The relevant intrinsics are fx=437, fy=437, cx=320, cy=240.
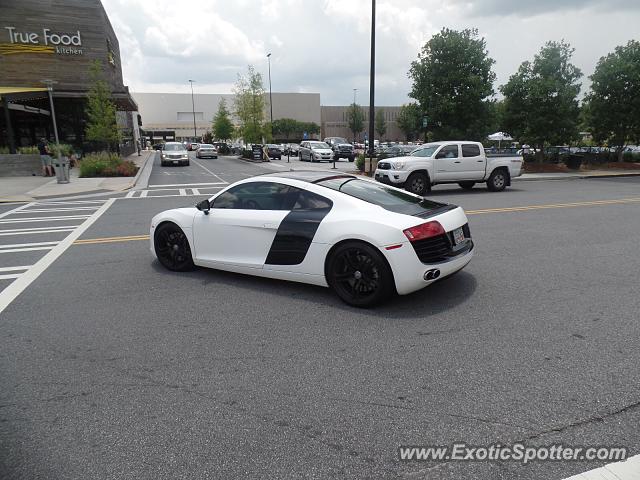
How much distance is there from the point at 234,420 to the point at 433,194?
46.2ft

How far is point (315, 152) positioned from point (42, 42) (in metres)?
21.4

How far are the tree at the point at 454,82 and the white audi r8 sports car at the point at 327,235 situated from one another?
1993 centimetres

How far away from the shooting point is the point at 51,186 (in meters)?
18.4

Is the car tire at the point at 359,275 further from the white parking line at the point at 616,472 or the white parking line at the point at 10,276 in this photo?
the white parking line at the point at 10,276

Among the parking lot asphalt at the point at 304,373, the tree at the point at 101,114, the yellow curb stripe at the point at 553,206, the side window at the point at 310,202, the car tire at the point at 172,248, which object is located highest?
the tree at the point at 101,114

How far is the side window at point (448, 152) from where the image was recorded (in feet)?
51.1

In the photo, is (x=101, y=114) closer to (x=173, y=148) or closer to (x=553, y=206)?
(x=173, y=148)

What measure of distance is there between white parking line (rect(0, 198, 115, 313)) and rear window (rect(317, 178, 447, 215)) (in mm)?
3955

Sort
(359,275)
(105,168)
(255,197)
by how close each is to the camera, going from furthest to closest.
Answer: (105,168), (255,197), (359,275)

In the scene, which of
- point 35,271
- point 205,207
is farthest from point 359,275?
point 35,271

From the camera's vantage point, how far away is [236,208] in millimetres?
5551

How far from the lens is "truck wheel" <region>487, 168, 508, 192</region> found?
1641 centimetres

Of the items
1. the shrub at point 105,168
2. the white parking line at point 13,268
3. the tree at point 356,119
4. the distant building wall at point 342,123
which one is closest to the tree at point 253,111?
the shrub at point 105,168

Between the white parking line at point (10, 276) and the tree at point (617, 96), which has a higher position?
the tree at point (617, 96)
